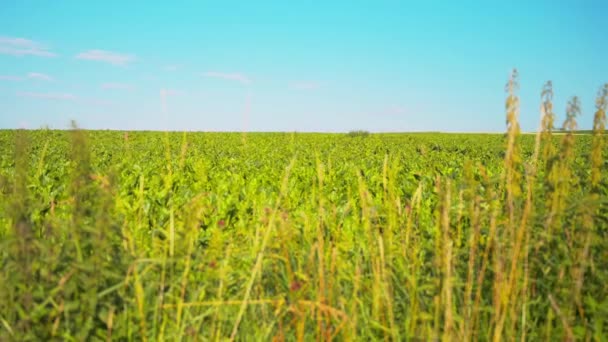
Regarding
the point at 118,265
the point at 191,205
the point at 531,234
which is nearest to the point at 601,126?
the point at 531,234

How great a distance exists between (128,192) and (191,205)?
602cm

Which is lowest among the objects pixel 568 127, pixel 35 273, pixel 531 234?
pixel 35 273

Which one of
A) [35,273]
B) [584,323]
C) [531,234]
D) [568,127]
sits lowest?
[584,323]

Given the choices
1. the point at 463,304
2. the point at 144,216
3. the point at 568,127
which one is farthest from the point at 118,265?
the point at 144,216

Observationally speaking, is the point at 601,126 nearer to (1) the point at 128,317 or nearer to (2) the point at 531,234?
(2) the point at 531,234

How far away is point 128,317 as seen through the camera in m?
2.96

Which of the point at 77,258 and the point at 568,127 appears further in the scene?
the point at 568,127

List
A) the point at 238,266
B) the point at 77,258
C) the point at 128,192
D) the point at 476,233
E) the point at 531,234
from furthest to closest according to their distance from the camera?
the point at 128,192
the point at 238,266
the point at 531,234
the point at 476,233
the point at 77,258

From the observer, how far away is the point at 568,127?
11.9ft

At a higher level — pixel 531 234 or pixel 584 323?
pixel 531 234

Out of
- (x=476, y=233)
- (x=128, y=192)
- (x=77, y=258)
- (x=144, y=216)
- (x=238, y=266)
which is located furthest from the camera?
(x=128, y=192)

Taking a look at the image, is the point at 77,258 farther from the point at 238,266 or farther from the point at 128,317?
the point at 238,266

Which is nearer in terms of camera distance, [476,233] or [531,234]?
[476,233]

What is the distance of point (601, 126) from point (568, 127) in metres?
0.21
